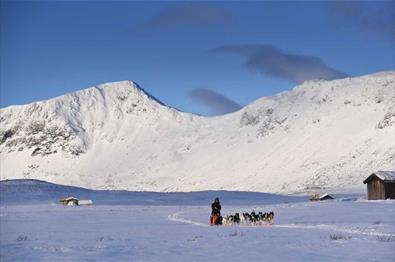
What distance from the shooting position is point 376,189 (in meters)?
78.6

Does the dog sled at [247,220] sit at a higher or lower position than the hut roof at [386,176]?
lower

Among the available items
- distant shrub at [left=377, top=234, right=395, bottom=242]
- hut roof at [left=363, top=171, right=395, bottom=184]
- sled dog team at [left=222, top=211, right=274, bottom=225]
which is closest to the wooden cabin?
hut roof at [left=363, top=171, right=395, bottom=184]

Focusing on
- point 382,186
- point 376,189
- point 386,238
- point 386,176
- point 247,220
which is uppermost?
point 386,176

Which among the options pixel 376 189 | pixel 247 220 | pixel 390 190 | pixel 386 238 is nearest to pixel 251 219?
pixel 247 220

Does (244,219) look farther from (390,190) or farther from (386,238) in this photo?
(390,190)

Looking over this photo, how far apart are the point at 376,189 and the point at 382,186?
1.39 meters

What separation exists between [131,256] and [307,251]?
5306 mm

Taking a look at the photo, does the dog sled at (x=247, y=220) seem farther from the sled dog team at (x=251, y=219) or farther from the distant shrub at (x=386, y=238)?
the distant shrub at (x=386, y=238)

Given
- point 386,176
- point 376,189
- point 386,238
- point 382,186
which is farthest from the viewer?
point 376,189

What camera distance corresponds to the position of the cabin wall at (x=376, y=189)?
254ft

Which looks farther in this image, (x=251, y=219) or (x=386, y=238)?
(x=251, y=219)

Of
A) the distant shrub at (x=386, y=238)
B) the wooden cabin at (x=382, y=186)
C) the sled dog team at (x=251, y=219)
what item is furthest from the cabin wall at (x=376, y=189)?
the distant shrub at (x=386, y=238)

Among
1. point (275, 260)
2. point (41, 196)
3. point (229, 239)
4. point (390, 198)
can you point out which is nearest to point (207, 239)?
point (229, 239)

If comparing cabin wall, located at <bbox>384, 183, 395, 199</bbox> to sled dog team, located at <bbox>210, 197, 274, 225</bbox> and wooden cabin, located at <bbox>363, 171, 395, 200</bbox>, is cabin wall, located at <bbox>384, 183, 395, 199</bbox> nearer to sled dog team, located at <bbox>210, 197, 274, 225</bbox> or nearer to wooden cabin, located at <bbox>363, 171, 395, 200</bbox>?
wooden cabin, located at <bbox>363, 171, 395, 200</bbox>
